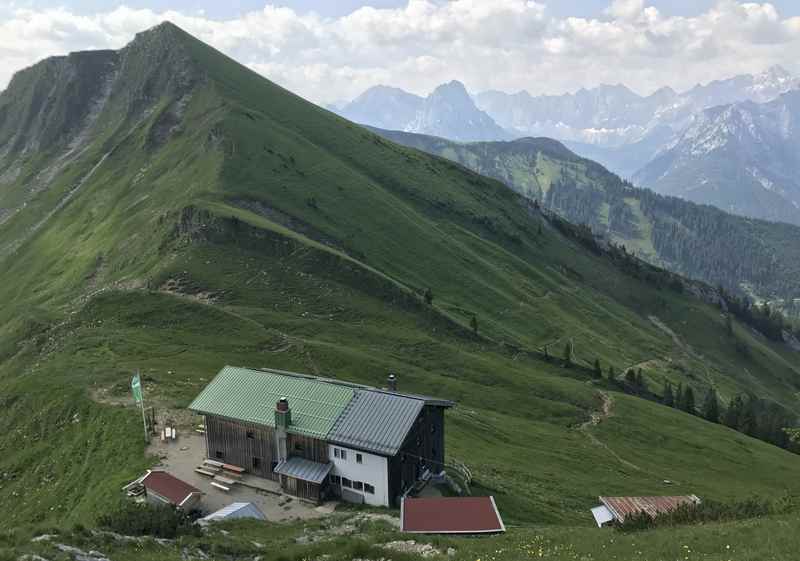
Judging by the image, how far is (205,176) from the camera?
136m

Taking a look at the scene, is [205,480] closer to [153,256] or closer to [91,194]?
[153,256]

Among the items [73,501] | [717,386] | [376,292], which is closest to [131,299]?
[376,292]

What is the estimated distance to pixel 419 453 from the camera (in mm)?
47156

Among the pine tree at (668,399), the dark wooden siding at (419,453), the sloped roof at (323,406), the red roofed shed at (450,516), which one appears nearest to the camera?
the red roofed shed at (450,516)

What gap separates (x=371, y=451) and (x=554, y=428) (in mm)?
50330

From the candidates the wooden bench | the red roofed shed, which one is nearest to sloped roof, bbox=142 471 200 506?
the wooden bench

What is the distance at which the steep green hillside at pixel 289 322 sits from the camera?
58.8 meters

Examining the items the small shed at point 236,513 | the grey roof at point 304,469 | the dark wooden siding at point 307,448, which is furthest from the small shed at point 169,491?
the dark wooden siding at point 307,448

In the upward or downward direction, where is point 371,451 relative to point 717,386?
upward

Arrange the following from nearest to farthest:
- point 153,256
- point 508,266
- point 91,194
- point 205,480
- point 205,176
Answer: point 205,480, point 153,256, point 205,176, point 91,194, point 508,266

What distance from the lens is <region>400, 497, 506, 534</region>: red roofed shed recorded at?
121 ft

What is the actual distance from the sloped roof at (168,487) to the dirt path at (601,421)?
58.2 metres

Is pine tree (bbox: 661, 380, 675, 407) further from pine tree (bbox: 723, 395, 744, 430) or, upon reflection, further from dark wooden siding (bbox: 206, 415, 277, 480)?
dark wooden siding (bbox: 206, 415, 277, 480)

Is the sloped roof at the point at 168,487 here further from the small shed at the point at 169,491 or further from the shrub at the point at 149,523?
the shrub at the point at 149,523
